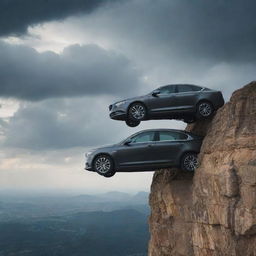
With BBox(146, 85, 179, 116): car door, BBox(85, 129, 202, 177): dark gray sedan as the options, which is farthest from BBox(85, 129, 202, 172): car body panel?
BBox(146, 85, 179, 116): car door

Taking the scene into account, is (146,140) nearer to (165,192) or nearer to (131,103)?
(131,103)

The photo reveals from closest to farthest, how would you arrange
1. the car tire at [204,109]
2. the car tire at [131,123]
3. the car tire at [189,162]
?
the car tire at [189,162] < the car tire at [204,109] < the car tire at [131,123]

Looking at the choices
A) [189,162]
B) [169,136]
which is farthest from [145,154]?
[189,162]

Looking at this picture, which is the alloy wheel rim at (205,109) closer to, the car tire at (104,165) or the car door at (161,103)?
the car door at (161,103)

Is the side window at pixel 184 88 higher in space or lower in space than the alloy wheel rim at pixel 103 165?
higher

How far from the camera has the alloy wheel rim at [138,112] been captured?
23719mm

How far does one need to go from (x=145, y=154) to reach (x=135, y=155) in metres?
0.49

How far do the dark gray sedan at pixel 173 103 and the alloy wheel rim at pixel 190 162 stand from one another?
242cm

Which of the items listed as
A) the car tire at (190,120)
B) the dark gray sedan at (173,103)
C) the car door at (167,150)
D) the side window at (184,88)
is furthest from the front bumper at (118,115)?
the car tire at (190,120)

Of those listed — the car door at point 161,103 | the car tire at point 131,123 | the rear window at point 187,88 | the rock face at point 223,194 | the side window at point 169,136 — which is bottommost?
the rock face at point 223,194

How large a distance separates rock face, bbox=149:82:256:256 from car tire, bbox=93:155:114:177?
4148mm

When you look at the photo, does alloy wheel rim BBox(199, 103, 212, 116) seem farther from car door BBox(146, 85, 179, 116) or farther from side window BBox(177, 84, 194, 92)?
car door BBox(146, 85, 179, 116)

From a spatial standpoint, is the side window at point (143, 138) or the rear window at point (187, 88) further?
the rear window at point (187, 88)

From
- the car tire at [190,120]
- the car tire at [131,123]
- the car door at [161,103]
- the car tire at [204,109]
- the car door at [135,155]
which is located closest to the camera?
the car door at [135,155]
